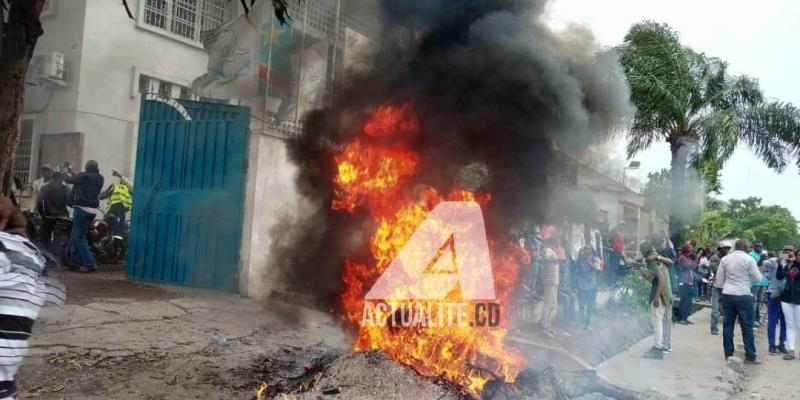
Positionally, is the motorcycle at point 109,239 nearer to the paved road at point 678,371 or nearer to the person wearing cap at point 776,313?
the paved road at point 678,371

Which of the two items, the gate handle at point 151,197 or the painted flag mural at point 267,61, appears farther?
the painted flag mural at point 267,61

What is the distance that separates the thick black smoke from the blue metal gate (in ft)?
7.83

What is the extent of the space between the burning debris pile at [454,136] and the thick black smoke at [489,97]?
0.01 metres

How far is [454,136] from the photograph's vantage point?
6.50 meters

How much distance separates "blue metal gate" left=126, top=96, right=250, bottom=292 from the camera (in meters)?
8.95

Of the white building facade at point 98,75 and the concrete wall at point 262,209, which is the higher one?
the white building facade at point 98,75

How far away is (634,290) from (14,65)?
11.7 meters

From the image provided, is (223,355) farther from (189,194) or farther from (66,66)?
(66,66)

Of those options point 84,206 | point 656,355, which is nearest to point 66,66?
point 84,206

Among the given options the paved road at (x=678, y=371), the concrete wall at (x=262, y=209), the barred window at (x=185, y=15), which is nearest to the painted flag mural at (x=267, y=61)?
the concrete wall at (x=262, y=209)

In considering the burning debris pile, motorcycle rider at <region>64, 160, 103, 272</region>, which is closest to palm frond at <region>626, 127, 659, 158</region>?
the burning debris pile

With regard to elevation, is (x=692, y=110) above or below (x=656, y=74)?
below

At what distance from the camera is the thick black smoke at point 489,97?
6.22 m

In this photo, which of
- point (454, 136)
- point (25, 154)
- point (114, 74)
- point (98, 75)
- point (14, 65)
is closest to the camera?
point (14, 65)
